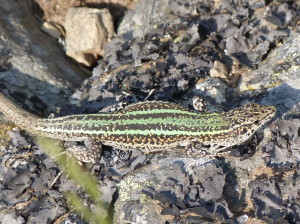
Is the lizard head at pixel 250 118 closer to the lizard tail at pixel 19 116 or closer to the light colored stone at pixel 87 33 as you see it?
the lizard tail at pixel 19 116

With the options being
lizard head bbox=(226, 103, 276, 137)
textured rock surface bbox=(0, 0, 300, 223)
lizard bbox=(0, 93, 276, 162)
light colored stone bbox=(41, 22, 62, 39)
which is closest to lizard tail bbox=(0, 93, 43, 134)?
lizard bbox=(0, 93, 276, 162)

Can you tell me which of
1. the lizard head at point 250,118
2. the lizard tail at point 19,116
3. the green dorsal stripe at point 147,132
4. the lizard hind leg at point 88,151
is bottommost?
the lizard hind leg at point 88,151

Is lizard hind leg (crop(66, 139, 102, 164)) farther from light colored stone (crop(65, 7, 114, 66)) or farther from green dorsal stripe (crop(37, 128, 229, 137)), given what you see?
light colored stone (crop(65, 7, 114, 66))

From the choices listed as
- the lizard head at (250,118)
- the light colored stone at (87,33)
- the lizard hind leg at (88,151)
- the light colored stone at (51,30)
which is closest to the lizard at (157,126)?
the lizard head at (250,118)

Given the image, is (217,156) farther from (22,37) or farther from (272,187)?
(22,37)

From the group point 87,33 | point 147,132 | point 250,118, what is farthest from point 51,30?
Answer: point 250,118

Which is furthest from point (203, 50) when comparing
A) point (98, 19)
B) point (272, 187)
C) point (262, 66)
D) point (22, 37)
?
point (22, 37)
